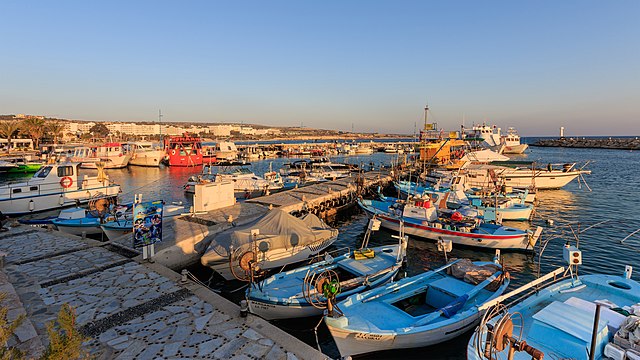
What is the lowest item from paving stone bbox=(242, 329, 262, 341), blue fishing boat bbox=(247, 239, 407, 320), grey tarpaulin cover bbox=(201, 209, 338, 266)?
blue fishing boat bbox=(247, 239, 407, 320)

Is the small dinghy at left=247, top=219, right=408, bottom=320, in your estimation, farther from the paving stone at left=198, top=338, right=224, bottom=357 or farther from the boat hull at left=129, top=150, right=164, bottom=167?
the boat hull at left=129, top=150, right=164, bottom=167

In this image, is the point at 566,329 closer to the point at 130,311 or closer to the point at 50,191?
the point at 130,311

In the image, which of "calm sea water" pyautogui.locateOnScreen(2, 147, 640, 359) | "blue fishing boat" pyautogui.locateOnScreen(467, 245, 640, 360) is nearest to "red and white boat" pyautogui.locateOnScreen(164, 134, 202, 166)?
"calm sea water" pyautogui.locateOnScreen(2, 147, 640, 359)

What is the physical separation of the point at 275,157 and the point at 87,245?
81.6 meters

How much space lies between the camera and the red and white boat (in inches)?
2628

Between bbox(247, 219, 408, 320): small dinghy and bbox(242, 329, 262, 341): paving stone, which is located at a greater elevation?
bbox(242, 329, 262, 341): paving stone

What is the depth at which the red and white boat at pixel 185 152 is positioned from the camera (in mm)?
66750

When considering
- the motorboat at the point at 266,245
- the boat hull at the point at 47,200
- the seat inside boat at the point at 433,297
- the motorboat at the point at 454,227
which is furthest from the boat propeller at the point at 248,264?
the boat hull at the point at 47,200

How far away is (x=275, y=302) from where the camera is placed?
1121 cm

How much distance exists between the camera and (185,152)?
66.7 m

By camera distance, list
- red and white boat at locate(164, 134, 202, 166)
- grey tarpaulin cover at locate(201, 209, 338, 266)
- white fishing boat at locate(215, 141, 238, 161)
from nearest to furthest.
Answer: grey tarpaulin cover at locate(201, 209, 338, 266) < red and white boat at locate(164, 134, 202, 166) < white fishing boat at locate(215, 141, 238, 161)

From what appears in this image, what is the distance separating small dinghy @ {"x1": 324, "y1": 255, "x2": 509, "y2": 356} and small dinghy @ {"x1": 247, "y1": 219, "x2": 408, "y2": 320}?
1.02 metres

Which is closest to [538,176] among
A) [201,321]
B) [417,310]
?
[417,310]

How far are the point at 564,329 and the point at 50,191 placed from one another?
3638 centimetres
